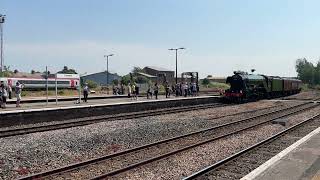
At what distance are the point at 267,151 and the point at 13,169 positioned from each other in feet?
25.3

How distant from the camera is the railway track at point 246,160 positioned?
11067 mm

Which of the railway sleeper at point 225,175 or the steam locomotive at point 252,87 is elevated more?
the steam locomotive at point 252,87

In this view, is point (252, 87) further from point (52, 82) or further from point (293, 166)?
point (293, 166)

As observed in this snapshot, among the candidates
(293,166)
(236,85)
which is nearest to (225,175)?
(293,166)

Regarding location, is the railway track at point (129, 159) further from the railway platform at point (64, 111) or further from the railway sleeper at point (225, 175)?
the railway platform at point (64, 111)

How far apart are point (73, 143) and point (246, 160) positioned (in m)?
5.62

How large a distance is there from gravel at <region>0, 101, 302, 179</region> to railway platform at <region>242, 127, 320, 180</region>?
493cm

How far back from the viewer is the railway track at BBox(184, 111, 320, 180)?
11.1 meters

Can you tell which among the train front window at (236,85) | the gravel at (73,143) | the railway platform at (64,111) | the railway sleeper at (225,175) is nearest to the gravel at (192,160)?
the railway sleeper at (225,175)

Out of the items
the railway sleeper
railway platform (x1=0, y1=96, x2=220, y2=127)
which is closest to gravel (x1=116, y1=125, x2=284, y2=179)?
Answer: the railway sleeper

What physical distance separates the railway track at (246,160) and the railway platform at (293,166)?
543 millimetres

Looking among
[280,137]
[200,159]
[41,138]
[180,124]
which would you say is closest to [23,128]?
[41,138]

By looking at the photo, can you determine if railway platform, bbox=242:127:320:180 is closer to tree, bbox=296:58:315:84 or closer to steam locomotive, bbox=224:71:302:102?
steam locomotive, bbox=224:71:302:102

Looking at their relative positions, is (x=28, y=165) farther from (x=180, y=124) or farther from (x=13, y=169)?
(x=180, y=124)
